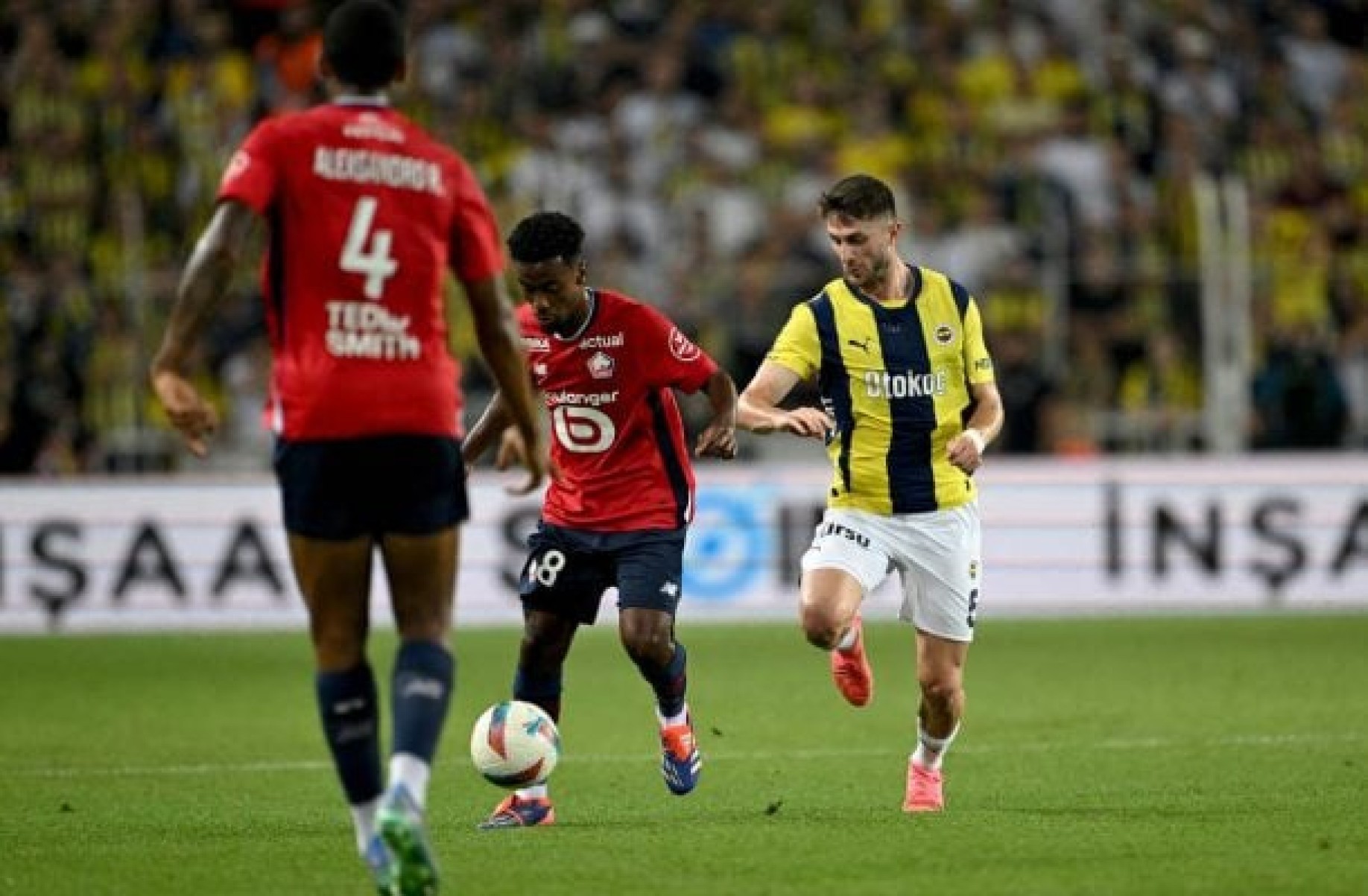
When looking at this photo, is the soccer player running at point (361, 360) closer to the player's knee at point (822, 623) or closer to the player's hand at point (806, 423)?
the player's hand at point (806, 423)

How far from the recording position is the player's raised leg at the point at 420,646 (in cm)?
666

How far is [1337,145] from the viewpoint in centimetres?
2247

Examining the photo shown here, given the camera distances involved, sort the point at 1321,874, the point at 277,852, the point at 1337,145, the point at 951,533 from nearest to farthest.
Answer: the point at 1321,874, the point at 277,852, the point at 951,533, the point at 1337,145

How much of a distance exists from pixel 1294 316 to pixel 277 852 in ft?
43.2

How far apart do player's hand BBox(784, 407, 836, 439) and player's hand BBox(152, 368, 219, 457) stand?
279 cm

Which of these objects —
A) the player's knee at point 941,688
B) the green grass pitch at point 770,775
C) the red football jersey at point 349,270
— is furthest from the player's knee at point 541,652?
the red football jersey at point 349,270

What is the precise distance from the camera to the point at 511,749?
878cm

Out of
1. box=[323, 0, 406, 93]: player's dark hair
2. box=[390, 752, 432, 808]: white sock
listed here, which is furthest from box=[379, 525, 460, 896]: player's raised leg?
box=[323, 0, 406, 93]: player's dark hair

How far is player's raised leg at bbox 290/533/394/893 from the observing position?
22.2 feet

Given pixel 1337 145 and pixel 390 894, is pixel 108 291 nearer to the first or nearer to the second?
pixel 1337 145

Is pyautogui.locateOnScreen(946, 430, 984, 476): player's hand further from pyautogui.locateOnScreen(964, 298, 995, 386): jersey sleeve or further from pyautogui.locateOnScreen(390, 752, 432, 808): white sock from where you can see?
pyautogui.locateOnScreen(390, 752, 432, 808): white sock

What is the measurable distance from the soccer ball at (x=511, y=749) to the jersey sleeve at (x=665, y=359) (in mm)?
1391

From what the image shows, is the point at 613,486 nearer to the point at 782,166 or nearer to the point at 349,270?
the point at 349,270

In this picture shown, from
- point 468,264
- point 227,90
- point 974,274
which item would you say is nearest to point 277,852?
point 468,264
